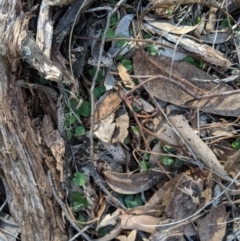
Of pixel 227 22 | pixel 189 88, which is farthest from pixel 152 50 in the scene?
pixel 227 22

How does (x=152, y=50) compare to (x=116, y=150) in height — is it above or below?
above

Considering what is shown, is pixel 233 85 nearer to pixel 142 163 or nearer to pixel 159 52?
pixel 159 52

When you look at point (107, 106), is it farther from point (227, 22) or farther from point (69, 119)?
point (227, 22)

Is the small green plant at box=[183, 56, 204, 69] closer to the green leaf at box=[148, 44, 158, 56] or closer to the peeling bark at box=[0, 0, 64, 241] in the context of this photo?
the green leaf at box=[148, 44, 158, 56]

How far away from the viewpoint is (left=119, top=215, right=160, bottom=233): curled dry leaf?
186 cm

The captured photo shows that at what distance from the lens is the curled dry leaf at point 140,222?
73.3 inches

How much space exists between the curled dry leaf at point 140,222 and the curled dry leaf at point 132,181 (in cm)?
11

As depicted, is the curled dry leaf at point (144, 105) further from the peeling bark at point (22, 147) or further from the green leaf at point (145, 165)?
the peeling bark at point (22, 147)

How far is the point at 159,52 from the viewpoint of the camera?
1.85 meters

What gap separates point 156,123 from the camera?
186 cm

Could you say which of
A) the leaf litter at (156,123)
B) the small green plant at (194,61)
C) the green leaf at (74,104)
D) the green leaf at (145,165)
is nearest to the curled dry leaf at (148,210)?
the leaf litter at (156,123)

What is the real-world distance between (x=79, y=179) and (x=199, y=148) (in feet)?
1.73

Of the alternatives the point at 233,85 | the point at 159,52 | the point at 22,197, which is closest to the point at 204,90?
the point at 233,85

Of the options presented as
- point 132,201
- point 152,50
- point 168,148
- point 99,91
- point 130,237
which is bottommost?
point 130,237
